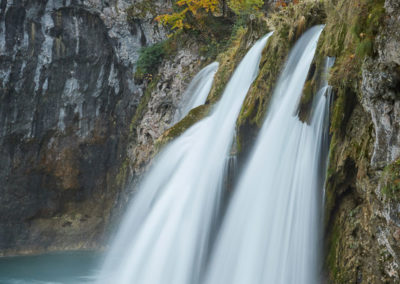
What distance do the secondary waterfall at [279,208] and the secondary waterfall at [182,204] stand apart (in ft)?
1.69

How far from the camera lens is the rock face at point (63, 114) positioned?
13.0 m

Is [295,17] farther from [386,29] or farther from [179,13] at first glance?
[179,13]

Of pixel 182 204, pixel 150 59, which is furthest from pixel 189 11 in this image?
pixel 182 204

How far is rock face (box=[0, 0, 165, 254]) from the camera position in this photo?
1304cm

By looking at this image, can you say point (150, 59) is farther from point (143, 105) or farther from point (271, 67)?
point (271, 67)

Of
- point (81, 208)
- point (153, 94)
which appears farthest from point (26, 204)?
point (153, 94)

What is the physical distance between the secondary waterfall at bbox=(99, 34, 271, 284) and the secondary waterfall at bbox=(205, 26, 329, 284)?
0.52 m

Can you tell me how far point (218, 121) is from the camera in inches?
294

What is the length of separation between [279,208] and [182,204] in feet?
6.61

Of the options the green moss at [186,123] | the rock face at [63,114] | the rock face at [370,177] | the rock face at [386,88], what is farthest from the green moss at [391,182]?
the rock face at [63,114]

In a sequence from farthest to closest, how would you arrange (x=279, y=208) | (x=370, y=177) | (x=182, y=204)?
(x=182, y=204) → (x=279, y=208) → (x=370, y=177)

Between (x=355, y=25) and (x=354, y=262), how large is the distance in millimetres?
2214

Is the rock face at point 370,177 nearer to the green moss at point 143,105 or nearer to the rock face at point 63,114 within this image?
the green moss at point 143,105

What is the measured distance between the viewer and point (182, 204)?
234 inches
